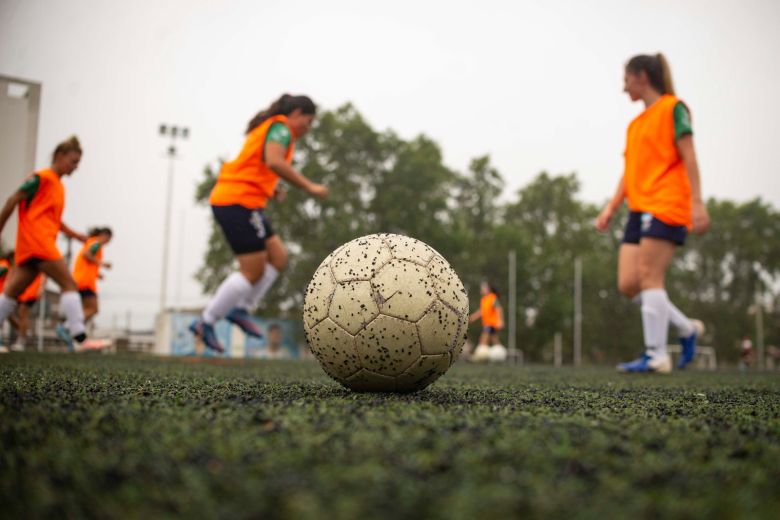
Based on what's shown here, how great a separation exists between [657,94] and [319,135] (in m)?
24.8

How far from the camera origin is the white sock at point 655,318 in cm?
590

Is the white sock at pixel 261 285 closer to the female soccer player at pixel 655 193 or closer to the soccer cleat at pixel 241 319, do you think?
the soccer cleat at pixel 241 319

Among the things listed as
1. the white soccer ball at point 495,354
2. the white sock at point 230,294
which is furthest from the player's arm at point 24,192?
the white soccer ball at point 495,354

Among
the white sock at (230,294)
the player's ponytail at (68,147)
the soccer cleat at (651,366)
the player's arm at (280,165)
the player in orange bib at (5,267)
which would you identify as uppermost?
the player's ponytail at (68,147)

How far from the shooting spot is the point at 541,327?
119ft

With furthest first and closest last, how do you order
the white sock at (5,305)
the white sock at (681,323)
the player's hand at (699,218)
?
1. the white sock at (5,305)
2. the white sock at (681,323)
3. the player's hand at (699,218)

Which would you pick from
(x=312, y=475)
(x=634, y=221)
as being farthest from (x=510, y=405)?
(x=634, y=221)

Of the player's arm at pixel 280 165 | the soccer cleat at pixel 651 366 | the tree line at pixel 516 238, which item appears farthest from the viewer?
the tree line at pixel 516 238

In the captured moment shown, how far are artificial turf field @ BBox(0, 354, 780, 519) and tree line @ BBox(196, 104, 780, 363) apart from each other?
81.2ft

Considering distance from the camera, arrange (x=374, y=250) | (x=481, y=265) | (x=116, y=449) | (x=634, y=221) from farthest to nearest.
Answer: (x=481, y=265) → (x=634, y=221) → (x=374, y=250) → (x=116, y=449)

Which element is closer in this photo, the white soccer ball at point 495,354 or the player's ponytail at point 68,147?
the player's ponytail at point 68,147

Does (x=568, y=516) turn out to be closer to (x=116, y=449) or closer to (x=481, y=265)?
(x=116, y=449)

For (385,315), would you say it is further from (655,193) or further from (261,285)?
(261,285)

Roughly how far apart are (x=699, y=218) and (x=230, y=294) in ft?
13.9
